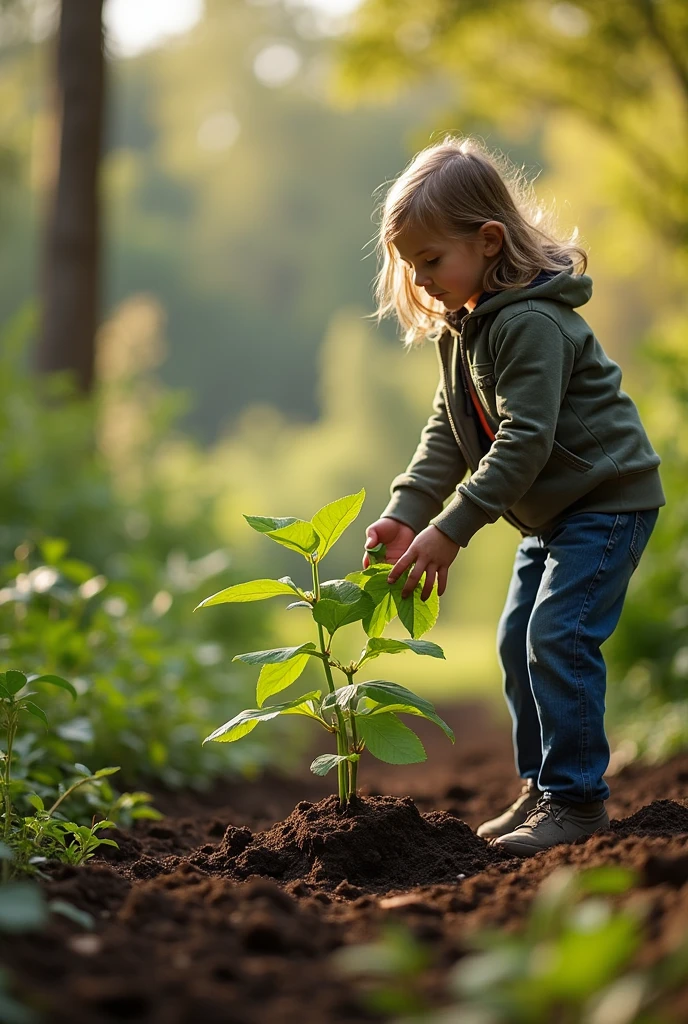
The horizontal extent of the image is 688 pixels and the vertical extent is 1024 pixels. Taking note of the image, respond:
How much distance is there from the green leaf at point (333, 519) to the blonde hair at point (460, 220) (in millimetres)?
670

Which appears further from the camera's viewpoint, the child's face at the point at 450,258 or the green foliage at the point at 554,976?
the child's face at the point at 450,258

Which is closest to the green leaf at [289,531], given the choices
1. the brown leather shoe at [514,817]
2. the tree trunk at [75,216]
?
the brown leather shoe at [514,817]

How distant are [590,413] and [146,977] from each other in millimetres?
1572

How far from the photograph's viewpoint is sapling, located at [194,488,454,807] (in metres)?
1.98

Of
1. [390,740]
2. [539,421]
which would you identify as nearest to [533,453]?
[539,421]

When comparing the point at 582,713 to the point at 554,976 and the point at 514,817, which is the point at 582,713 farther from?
the point at 554,976

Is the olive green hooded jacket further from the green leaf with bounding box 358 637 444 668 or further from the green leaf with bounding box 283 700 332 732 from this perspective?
the green leaf with bounding box 283 700 332 732

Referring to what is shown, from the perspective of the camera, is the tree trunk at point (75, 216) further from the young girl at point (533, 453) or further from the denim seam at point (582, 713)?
the denim seam at point (582, 713)

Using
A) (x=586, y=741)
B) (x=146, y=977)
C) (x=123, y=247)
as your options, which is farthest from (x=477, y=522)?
(x=123, y=247)

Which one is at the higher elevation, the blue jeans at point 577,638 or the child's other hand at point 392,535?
the child's other hand at point 392,535

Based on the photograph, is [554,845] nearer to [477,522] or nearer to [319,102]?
[477,522]

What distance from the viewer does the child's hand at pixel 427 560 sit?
2090 millimetres

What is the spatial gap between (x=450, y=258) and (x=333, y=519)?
0.70 meters

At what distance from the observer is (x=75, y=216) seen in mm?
7012
